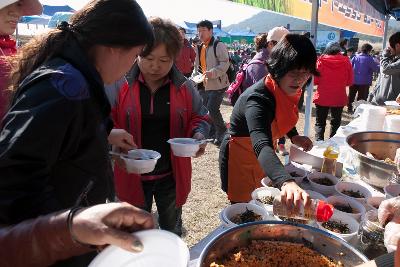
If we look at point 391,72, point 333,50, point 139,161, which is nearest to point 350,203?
point 139,161

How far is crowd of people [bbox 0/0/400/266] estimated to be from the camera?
74 centimetres

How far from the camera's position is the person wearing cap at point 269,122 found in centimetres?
150

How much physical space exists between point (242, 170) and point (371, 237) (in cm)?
102

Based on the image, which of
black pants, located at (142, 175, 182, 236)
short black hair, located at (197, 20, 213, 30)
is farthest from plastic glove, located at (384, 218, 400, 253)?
short black hair, located at (197, 20, 213, 30)

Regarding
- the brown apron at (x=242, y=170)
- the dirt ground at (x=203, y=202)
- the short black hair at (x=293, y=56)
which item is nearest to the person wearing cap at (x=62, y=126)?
the short black hair at (x=293, y=56)

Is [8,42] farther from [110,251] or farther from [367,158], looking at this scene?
[367,158]

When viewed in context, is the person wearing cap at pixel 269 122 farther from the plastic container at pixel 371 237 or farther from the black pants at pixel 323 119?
the black pants at pixel 323 119

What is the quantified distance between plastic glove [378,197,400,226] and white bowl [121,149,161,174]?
100 cm

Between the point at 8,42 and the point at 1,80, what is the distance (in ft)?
1.74

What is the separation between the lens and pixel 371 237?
117cm

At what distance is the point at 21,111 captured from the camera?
0.80 meters

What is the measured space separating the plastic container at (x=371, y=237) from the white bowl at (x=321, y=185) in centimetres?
47

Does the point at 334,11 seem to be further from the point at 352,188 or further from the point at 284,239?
the point at 284,239

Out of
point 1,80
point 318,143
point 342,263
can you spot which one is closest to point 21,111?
point 1,80
